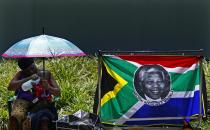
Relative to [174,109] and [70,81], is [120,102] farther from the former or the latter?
[70,81]

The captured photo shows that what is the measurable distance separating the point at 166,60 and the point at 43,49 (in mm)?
1697

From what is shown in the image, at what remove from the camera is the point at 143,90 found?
7539 millimetres

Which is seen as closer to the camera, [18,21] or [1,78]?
[1,78]

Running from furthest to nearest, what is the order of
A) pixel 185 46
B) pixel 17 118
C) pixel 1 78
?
pixel 185 46, pixel 1 78, pixel 17 118

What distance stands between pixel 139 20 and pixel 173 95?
23.4ft

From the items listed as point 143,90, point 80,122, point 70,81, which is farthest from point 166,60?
point 70,81

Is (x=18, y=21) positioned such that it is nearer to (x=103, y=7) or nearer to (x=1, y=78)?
(x=103, y=7)

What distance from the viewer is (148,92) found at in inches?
297

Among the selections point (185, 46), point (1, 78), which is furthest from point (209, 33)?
point (1, 78)

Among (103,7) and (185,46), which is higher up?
(103,7)

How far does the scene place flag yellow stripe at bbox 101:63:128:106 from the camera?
752cm

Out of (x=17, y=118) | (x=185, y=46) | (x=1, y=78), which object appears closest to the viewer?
(x=17, y=118)

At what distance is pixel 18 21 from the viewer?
1481 cm

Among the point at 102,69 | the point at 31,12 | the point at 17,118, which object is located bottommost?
the point at 17,118
